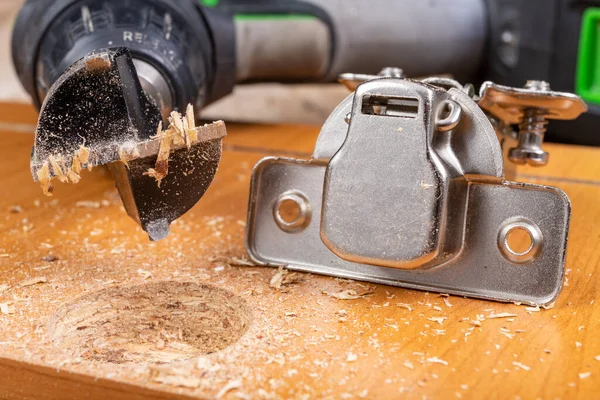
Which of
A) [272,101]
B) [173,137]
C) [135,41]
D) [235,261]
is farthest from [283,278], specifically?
[272,101]

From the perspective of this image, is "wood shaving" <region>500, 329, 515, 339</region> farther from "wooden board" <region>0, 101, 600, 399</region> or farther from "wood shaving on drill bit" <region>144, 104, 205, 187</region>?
"wood shaving on drill bit" <region>144, 104, 205, 187</region>

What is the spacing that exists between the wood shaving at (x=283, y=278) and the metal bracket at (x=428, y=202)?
16mm

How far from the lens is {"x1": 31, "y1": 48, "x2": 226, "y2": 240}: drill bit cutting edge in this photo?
569 mm

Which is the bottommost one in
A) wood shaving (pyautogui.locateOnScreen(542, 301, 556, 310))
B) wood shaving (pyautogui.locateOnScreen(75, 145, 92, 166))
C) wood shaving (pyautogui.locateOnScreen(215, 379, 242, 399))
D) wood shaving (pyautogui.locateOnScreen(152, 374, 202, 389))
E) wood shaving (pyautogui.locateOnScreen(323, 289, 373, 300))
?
wood shaving (pyautogui.locateOnScreen(323, 289, 373, 300))

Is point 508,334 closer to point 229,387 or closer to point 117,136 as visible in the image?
point 229,387

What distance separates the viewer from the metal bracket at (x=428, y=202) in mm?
581

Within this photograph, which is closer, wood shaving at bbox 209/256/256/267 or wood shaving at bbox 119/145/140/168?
wood shaving at bbox 119/145/140/168

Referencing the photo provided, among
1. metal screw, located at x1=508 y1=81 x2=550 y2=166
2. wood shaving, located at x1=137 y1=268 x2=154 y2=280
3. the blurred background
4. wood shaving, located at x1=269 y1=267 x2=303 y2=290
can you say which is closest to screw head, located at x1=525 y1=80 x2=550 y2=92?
metal screw, located at x1=508 y1=81 x2=550 y2=166

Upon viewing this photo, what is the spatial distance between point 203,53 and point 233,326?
1.37 feet

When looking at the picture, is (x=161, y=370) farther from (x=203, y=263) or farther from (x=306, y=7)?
(x=306, y=7)

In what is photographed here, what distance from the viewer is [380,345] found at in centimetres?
54

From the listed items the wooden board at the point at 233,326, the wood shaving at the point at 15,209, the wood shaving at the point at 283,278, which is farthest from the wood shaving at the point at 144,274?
the wood shaving at the point at 15,209

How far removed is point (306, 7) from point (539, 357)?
826mm

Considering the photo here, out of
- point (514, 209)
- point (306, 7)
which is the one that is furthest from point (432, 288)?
point (306, 7)
